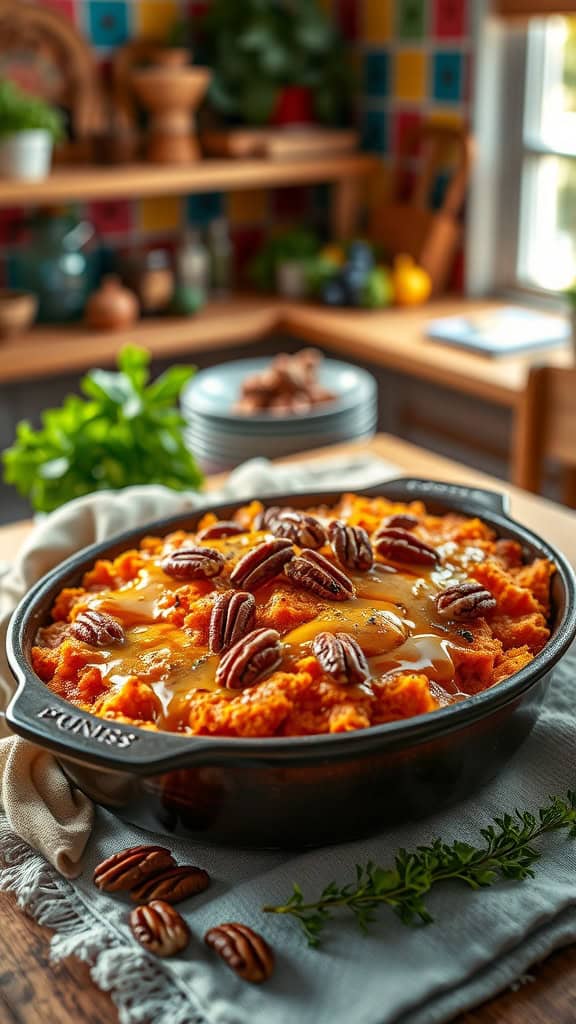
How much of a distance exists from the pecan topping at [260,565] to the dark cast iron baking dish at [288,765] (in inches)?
7.3

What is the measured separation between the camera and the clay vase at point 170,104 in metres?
2.89

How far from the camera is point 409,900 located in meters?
0.77

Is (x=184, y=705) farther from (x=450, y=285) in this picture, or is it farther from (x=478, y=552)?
(x=450, y=285)

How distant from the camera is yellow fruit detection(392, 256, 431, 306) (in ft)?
9.97

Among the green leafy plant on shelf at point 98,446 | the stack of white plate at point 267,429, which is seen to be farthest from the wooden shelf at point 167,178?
the green leafy plant on shelf at point 98,446

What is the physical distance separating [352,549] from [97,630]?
226 millimetres

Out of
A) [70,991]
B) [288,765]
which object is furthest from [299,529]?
[70,991]

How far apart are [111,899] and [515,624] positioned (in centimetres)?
39

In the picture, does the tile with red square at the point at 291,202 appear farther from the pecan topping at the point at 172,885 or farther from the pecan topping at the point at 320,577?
the pecan topping at the point at 172,885

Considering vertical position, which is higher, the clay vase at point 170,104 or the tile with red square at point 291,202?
the clay vase at point 170,104

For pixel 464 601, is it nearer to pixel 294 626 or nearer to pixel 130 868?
pixel 294 626

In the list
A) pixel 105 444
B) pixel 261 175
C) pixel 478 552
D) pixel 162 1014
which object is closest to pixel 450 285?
pixel 261 175

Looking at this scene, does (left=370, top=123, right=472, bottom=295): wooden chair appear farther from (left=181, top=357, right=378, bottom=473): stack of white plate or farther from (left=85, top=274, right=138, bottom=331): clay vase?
(left=181, top=357, right=378, bottom=473): stack of white plate

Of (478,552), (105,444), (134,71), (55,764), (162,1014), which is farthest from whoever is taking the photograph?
(134,71)
